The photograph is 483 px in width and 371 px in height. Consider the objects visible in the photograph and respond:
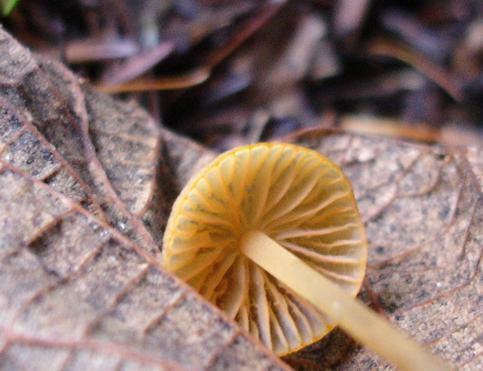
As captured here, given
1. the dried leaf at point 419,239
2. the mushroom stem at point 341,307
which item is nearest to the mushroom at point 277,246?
the mushroom stem at point 341,307

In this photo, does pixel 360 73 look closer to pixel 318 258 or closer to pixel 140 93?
pixel 140 93

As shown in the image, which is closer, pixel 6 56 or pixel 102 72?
pixel 6 56

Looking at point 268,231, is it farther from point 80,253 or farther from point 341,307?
point 80,253

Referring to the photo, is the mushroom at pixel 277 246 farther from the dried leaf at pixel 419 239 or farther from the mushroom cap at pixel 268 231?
the dried leaf at pixel 419 239

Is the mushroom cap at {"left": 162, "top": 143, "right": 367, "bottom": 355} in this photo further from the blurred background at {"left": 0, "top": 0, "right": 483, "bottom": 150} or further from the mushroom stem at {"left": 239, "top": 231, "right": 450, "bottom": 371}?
the blurred background at {"left": 0, "top": 0, "right": 483, "bottom": 150}

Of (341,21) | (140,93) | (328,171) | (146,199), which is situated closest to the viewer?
(328,171)

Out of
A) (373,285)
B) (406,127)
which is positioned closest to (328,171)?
(373,285)

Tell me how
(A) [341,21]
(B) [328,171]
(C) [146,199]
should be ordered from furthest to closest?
(A) [341,21]
(C) [146,199]
(B) [328,171]
